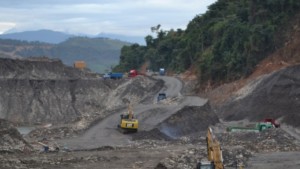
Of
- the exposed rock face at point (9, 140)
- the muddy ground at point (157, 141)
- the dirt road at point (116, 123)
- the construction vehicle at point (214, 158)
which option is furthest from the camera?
the dirt road at point (116, 123)

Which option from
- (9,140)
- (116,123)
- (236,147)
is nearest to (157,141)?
(116,123)

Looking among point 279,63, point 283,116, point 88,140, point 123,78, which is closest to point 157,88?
point 123,78

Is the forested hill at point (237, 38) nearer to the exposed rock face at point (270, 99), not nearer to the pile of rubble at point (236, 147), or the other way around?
the exposed rock face at point (270, 99)

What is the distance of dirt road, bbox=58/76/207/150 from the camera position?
41.1 m

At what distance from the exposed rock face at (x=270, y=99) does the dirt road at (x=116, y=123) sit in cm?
351

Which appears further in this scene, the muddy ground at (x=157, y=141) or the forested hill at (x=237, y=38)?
the forested hill at (x=237, y=38)

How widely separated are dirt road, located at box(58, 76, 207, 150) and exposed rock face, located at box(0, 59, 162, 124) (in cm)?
2629

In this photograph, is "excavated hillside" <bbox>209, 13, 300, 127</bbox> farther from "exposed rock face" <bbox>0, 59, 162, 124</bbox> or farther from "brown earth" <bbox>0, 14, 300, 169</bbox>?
"exposed rock face" <bbox>0, 59, 162, 124</bbox>

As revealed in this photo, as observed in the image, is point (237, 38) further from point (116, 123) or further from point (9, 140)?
point (9, 140)

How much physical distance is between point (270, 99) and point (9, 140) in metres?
25.7

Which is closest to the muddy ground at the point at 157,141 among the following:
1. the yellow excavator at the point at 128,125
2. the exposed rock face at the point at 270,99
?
the exposed rock face at the point at 270,99

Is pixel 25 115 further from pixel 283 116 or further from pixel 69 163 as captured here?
pixel 69 163

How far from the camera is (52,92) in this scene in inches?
3418

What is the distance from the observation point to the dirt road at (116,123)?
41.1 m
